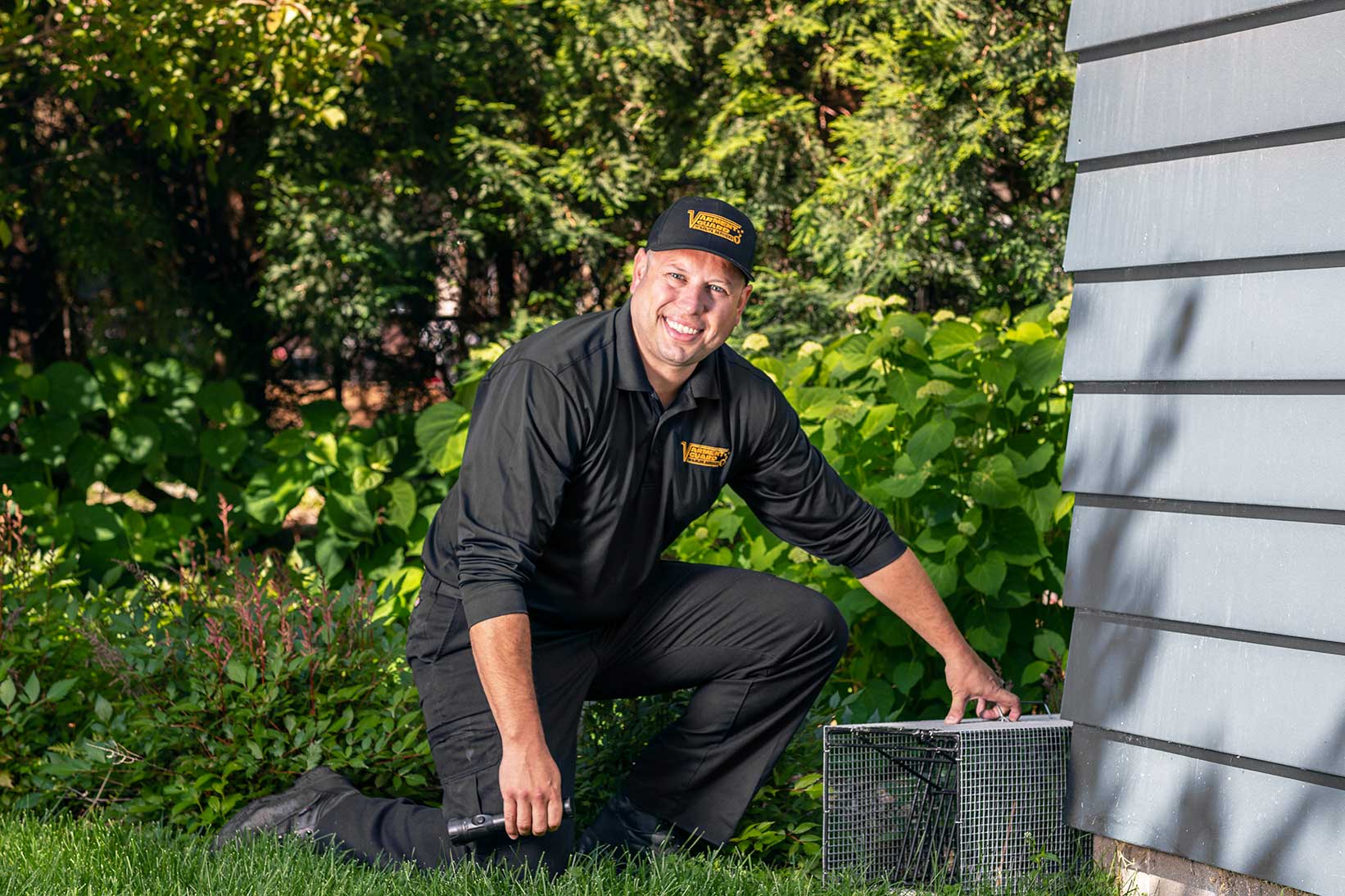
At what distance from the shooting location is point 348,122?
6621mm

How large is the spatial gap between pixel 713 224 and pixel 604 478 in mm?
540

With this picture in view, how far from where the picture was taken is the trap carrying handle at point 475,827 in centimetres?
271

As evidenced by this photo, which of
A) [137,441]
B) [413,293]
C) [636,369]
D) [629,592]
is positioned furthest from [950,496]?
[413,293]

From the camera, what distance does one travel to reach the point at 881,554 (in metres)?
2.97

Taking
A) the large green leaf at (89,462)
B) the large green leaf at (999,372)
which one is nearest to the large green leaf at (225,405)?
the large green leaf at (89,462)

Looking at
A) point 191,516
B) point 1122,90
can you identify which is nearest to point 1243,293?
point 1122,90

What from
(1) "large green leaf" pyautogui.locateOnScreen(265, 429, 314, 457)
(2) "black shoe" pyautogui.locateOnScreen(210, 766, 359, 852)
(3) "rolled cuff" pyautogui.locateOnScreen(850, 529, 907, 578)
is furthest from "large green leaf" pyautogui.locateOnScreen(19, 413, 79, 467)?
(3) "rolled cuff" pyautogui.locateOnScreen(850, 529, 907, 578)

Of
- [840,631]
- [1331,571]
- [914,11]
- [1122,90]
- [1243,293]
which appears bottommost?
[840,631]

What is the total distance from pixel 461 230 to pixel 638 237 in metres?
0.92

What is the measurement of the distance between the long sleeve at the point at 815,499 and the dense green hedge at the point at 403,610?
0.57 metres

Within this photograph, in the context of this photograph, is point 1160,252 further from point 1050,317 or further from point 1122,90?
point 1050,317

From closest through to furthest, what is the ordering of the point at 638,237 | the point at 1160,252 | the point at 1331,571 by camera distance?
the point at 1331,571 → the point at 1160,252 → the point at 638,237

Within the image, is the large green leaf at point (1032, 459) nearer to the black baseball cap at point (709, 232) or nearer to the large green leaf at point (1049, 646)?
the large green leaf at point (1049, 646)

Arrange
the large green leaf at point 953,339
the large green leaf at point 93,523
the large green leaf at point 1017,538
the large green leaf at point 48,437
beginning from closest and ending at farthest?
the large green leaf at point 1017,538, the large green leaf at point 953,339, the large green leaf at point 93,523, the large green leaf at point 48,437
